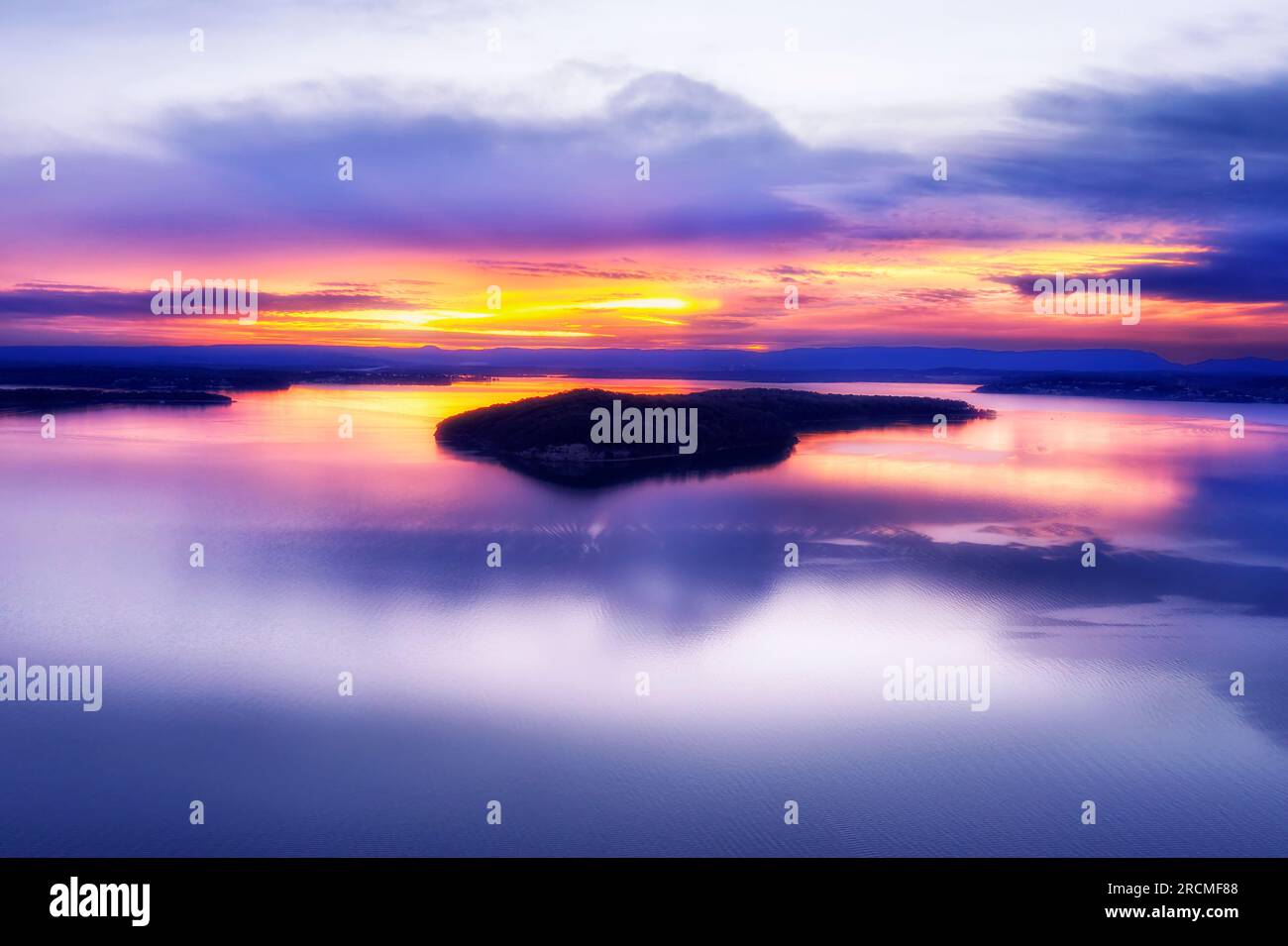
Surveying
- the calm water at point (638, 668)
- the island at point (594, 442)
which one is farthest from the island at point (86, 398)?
the calm water at point (638, 668)

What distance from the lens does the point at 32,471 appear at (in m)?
34.6

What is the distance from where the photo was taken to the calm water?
10664 mm

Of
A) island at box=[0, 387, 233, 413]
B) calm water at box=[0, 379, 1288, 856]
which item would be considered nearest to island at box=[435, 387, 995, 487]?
calm water at box=[0, 379, 1288, 856]

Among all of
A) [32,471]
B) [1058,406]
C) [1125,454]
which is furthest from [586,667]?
[1058,406]

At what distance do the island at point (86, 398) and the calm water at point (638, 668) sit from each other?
3293cm

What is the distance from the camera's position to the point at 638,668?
1546 cm

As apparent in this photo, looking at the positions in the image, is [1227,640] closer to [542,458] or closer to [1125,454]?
[542,458]

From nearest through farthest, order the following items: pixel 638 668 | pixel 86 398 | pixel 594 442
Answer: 1. pixel 638 668
2. pixel 594 442
3. pixel 86 398

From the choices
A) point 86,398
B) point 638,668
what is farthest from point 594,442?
point 86,398

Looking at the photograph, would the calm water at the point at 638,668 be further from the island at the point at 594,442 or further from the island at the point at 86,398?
the island at the point at 86,398

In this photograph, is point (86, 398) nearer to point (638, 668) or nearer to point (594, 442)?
point (594, 442)

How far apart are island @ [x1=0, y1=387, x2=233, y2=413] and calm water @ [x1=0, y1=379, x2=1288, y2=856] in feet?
108

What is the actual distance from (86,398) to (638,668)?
64.8m

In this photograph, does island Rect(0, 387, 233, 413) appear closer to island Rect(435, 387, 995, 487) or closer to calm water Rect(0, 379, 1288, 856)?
island Rect(435, 387, 995, 487)
